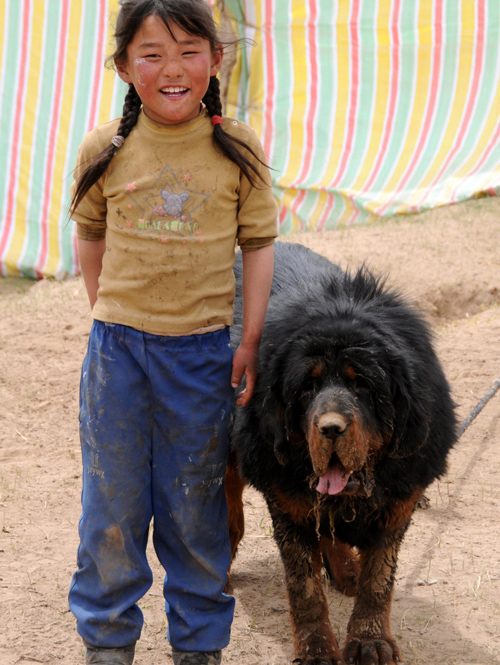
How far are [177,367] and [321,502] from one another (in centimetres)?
73

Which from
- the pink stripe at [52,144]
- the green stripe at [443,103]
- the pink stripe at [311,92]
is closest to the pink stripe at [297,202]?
the pink stripe at [311,92]

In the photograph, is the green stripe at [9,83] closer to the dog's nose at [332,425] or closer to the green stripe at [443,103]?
the green stripe at [443,103]

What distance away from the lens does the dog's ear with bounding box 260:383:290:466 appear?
2.75 m

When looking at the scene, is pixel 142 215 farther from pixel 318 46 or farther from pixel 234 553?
pixel 318 46

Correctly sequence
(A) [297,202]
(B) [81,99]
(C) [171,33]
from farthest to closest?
(A) [297,202] < (B) [81,99] < (C) [171,33]

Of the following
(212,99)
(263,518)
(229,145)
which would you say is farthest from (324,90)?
(229,145)

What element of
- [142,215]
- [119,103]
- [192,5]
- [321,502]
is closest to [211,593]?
[321,502]

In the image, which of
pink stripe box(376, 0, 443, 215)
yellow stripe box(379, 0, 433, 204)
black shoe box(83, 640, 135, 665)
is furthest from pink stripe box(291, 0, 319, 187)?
black shoe box(83, 640, 135, 665)

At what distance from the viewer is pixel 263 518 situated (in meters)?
4.20

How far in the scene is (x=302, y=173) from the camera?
10.2 metres

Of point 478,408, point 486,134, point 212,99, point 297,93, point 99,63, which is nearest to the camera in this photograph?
point 212,99

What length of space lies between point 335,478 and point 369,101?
8.23 m

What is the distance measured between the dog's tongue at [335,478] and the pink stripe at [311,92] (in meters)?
7.76

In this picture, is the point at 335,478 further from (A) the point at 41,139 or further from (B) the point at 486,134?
(B) the point at 486,134
